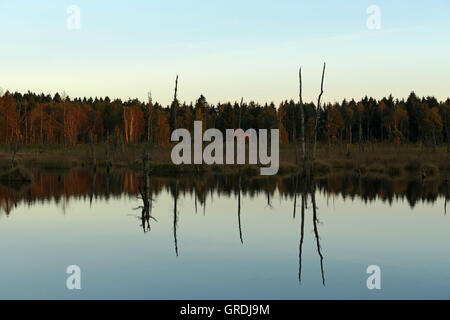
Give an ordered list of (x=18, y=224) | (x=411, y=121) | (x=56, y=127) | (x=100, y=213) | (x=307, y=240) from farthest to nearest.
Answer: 1. (x=411, y=121)
2. (x=56, y=127)
3. (x=100, y=213)
4. (x=18, y=224)
5. (x=307, y=240)

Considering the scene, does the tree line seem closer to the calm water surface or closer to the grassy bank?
the grassy bank

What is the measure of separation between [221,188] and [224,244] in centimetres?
2079

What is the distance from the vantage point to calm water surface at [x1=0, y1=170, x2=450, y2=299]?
44.7 ft

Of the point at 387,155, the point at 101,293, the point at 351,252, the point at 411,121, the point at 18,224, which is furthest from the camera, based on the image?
the point at 411,121

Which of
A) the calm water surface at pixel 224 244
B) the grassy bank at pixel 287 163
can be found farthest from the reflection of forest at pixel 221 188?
the grassy bank at pixel 287 163

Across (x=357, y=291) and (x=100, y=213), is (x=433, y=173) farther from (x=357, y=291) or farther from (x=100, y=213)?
(x=357, y=291)

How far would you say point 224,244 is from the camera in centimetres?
1948

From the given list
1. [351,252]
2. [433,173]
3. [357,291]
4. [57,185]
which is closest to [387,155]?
[433,173]

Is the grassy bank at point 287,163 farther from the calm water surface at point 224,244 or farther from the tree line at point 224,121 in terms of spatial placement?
the tree line at point 224,121

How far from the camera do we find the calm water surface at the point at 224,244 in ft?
44.7

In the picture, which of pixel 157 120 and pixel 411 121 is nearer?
pixel 157 120

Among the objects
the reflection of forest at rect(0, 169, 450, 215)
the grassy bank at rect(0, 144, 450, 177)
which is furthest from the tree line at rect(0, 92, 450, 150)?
the reflection of forest at rect(0, 169, 450, 215)

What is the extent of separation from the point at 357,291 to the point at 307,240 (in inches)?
274

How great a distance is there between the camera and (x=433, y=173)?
52.2 meters
